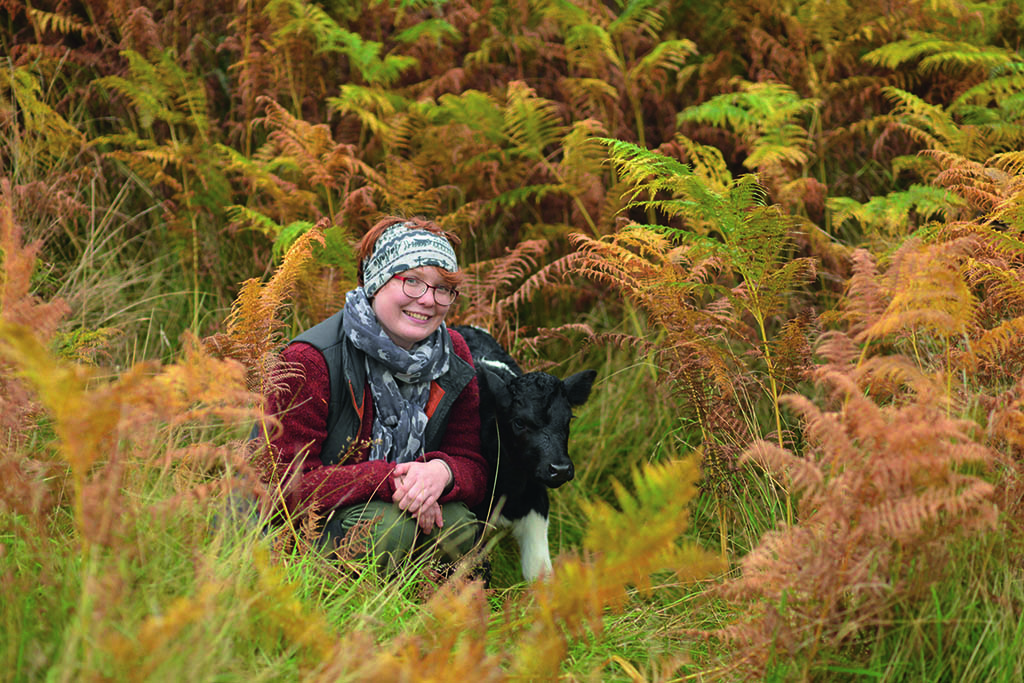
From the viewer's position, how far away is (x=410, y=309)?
3986mm

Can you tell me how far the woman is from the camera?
3.80 m

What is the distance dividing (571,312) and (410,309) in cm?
220

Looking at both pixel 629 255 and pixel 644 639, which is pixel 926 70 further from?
pixel 644 639

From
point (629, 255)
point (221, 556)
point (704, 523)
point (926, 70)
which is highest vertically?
point (926, 70)

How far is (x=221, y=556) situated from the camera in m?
2.77

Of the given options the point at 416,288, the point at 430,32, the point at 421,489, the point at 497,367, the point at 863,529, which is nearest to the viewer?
the point at 863,529

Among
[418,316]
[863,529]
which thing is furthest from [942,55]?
[863,529]

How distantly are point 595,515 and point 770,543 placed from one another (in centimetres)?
77

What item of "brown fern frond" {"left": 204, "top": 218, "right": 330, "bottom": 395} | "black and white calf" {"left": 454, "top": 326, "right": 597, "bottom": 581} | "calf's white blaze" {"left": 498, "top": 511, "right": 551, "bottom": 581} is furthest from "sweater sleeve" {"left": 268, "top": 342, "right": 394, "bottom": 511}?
"calf's white blaze" {"left": 498, "top": 511, "right": 551, "bottom": 581}

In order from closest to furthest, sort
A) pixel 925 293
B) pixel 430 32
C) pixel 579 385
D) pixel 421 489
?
pixel 925 293 < pixel 421 489 < pixel 579 385 < pixel 430 32

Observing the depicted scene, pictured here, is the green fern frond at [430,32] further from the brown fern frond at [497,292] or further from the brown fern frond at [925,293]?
the brown fern frond at [925,293]

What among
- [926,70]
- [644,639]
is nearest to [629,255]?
[644,639]

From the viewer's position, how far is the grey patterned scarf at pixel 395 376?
3.94 meters

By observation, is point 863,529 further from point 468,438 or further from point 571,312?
point 571,312
